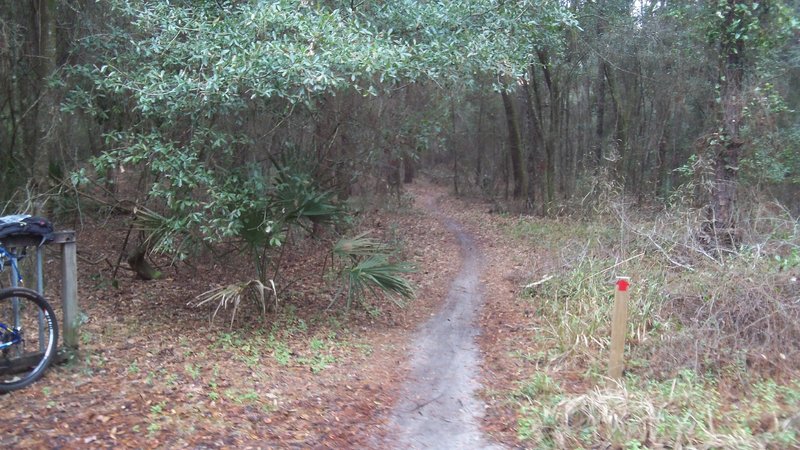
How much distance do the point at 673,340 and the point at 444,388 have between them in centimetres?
261

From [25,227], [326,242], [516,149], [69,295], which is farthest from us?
[516,149]

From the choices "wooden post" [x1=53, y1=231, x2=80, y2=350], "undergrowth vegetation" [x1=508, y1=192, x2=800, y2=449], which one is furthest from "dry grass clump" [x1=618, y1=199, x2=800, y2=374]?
"wooden post" [x1=53, y1=231, x2=80, y2=350]

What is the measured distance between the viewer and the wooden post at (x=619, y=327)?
641 cm

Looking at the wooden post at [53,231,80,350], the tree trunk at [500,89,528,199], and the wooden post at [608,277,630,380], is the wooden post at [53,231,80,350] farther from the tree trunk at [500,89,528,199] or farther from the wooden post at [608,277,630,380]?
the tree trunk at [500,89,528,199]

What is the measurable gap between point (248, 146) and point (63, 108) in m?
2.52

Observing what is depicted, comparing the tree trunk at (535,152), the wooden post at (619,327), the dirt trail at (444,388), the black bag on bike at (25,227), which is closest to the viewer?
the black bag on bike at (25,227)

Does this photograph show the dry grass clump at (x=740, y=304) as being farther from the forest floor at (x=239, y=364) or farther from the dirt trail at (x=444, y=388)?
the dirt trail at (x=444, y=388)

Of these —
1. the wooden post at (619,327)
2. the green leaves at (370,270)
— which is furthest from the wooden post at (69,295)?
the wooden post at (619,327)

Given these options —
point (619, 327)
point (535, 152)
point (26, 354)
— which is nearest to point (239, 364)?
point (26, 354)

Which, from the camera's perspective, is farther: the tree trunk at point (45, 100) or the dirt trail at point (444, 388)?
the tree trunk at point (45, 100)

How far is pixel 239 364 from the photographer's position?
699 centimetres

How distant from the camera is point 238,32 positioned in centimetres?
802

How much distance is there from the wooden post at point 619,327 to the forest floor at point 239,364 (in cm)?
114

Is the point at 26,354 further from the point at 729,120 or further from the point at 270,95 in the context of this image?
the point at 729,120
